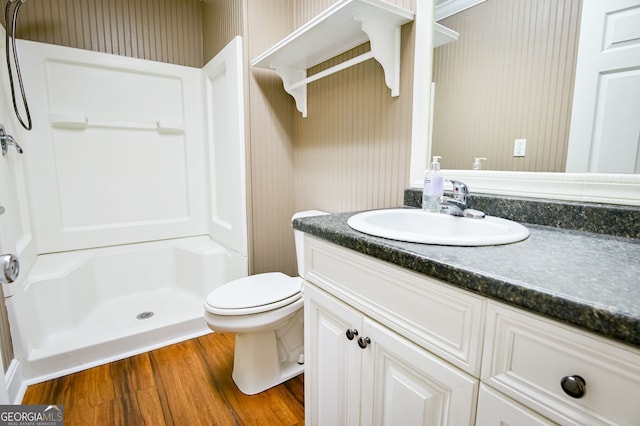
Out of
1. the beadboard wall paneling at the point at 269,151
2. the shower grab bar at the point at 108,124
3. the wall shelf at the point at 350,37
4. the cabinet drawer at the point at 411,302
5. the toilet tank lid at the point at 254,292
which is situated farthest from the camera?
the shower grab bar at the point at 108,124

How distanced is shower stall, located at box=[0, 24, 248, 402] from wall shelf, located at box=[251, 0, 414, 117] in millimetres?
437

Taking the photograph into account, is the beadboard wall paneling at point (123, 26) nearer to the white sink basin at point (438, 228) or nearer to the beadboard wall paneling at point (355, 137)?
the beadboard wall paneling at point (355, 137)

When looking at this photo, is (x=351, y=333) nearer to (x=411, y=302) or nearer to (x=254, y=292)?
(x=411, y=302)

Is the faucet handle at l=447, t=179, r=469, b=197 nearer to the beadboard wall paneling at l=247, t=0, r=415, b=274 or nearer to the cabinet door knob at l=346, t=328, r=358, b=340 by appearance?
the beadboard wall paneling at l=247, t=0, r=415, b=274

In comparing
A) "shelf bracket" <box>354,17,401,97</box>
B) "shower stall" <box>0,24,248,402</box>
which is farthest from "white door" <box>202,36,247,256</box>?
"shelf bracket" <box>354,17,401,97</box>

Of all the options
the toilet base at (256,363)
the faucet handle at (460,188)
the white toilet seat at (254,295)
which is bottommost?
the toilet base at (256,363)

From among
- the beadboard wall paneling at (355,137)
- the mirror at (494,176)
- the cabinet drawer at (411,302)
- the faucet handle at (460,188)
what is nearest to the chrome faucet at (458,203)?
the faucet handle at (460,188)

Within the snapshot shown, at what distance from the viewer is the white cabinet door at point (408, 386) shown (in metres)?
0.65

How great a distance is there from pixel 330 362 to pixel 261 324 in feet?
1.67

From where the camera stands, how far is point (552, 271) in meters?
0.58

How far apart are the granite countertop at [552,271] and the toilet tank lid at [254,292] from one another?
0.73 m

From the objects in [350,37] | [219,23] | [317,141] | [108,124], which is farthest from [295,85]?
[108,124]

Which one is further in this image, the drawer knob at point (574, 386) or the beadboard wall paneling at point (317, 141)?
the beadboard wall paneling at point (317, 141)

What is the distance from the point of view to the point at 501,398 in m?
0.58
